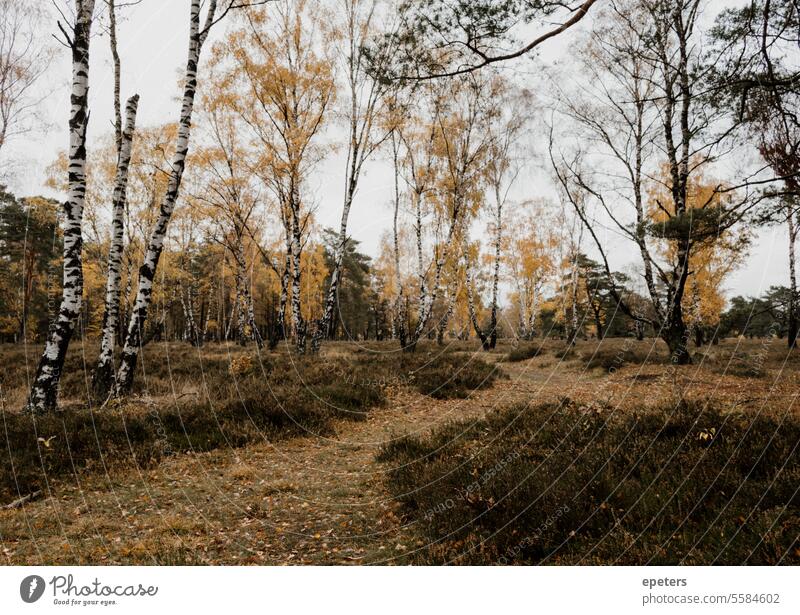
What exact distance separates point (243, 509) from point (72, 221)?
597cm

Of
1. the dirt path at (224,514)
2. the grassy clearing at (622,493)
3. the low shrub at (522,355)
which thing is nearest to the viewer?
the grassy clearing at (622,493)

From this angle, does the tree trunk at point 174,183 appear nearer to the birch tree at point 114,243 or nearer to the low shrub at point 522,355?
the birch tree at point 114,243

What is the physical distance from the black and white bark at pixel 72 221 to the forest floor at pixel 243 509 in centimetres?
130

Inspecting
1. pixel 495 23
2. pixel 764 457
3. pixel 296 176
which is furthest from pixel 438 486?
pixel 296 176

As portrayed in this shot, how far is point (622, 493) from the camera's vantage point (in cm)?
363

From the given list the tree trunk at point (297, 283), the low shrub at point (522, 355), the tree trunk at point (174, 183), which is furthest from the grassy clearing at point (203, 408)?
the low shrub at point (522, 355)

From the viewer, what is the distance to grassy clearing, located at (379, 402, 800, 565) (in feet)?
9.40

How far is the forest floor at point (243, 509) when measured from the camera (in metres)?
3.57

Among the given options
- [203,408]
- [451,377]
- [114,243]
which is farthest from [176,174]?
[451,377]

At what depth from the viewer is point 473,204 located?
725 inches

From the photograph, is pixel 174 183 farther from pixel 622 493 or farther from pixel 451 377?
pixel 622 493

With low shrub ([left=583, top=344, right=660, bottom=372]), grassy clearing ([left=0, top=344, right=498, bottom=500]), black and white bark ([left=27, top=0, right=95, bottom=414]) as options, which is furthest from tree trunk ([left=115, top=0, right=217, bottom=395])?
low shrub ([left=583, top=344, right=660, bottom=372])

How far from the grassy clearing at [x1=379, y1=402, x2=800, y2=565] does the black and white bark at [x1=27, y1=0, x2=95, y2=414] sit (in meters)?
6.06

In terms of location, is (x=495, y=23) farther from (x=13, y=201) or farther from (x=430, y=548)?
(x=13, y=201)
